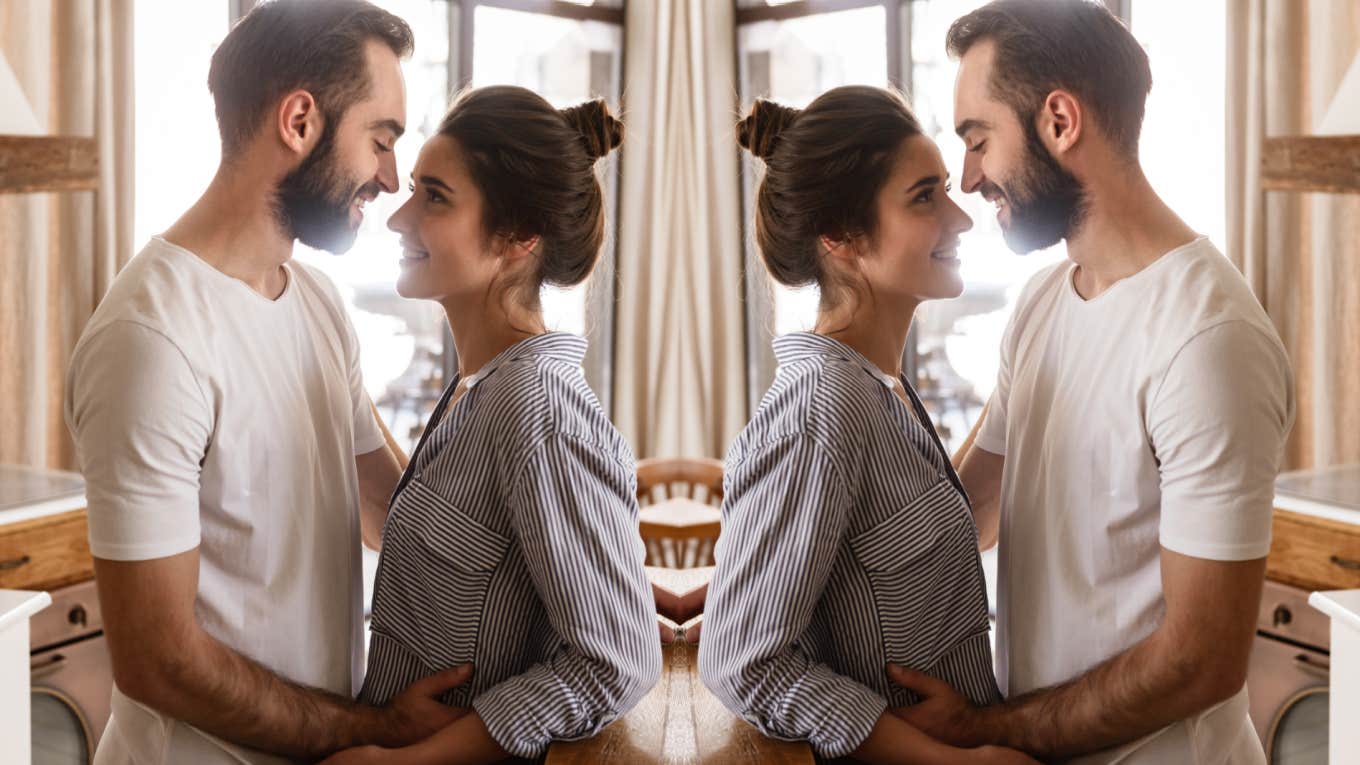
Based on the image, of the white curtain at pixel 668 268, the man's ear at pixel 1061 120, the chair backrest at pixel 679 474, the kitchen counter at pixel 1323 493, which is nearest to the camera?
the man's ear at pixel 1061 120

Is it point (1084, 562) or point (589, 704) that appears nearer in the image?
point (589, 704)

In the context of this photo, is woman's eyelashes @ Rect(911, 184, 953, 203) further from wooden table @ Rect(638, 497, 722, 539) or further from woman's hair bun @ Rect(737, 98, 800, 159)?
wooden table @ Rect(638, 497, 722, 539)

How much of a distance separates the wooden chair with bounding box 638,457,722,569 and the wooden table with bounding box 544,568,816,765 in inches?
51.9

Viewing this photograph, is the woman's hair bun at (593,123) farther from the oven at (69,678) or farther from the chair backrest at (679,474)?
the chair backrest at (679,474)

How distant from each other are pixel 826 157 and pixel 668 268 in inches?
74.1

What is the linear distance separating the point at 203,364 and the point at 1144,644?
1076mm

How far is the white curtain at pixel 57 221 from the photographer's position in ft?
8.86

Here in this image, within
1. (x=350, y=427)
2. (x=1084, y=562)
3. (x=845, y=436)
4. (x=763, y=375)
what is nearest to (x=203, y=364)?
(x=350, y=427)

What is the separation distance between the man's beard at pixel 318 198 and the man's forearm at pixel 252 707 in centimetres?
51

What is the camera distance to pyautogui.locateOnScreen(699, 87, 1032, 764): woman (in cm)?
117

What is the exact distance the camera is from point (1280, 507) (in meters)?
2.30

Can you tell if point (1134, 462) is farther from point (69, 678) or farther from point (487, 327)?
point (69, 678)

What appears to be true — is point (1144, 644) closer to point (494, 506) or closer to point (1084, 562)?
point (1084, 562)

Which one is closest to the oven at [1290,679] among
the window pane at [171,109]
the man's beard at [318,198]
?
the man's beard at [318,198]
